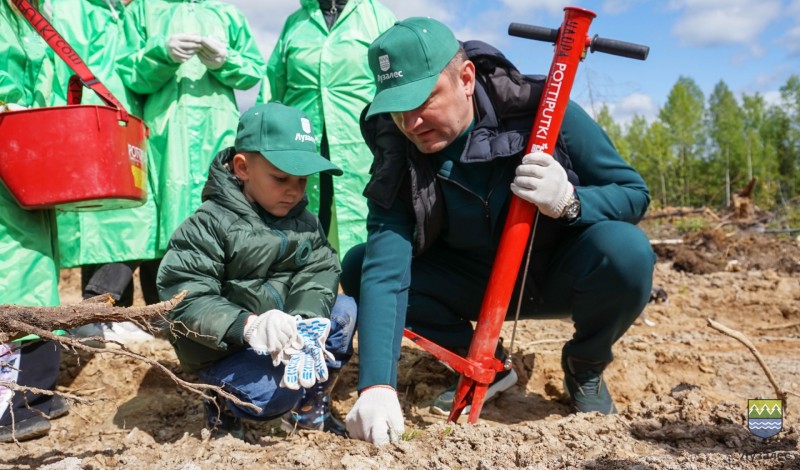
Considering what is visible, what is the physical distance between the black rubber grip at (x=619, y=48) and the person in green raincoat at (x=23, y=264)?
1.90 meters

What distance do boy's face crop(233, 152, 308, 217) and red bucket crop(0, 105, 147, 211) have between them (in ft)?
1.36

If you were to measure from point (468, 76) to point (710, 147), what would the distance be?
3154 cm

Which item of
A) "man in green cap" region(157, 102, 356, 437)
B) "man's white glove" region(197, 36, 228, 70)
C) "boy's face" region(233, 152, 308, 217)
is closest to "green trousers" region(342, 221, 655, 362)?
"man in green cap" region(157, 102, 356, 437)

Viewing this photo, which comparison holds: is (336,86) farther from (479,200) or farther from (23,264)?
(23,264)

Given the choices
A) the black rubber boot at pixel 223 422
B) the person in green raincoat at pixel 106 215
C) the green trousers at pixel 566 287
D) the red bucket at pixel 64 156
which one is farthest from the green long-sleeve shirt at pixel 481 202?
the person in green raincoat at pixel 106 215

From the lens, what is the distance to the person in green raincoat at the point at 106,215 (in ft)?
10.9

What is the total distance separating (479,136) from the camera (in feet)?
7.32

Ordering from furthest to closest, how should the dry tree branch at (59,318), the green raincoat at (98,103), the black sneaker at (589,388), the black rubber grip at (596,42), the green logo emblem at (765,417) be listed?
1. the green raincoat at (98,103)
2. the black sneaker at (589,388)
3. the black rubber grip at (596,42)
4. the green logo emblem at (765,417)
5. the dry tree branch at (59,318)

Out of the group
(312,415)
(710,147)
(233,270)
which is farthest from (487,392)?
(710,147)

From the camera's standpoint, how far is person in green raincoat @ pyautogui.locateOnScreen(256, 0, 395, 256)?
3461 mm

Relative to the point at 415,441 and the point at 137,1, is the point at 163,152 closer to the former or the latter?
the point at 137,1

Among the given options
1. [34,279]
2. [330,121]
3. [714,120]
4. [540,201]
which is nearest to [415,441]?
[540,201]

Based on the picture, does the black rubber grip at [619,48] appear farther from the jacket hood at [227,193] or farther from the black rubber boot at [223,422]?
the black rubber boot at [223,422]

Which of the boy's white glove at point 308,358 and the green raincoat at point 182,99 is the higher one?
the green raincoat at point 182,99
